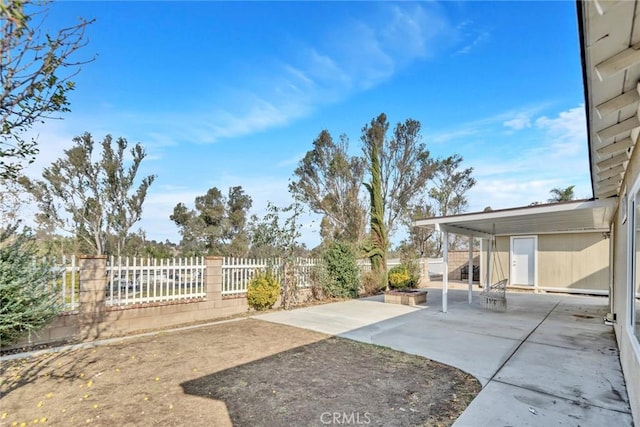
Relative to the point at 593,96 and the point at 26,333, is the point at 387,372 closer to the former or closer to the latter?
the point at 593,96

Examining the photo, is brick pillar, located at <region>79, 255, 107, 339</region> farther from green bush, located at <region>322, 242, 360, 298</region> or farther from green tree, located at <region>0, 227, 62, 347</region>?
green bush, located at <region>322, 242, 360, 298</region>

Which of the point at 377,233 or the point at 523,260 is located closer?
the point at 377,233

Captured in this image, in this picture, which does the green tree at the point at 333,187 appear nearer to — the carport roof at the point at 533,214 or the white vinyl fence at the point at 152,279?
the carport roof at the point at 533,214

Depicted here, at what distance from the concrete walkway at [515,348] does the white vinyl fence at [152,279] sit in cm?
180

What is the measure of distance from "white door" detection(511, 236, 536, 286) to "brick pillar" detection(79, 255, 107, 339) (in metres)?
14.5

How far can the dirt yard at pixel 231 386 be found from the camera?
3000 millimetres

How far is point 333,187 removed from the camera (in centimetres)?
2005

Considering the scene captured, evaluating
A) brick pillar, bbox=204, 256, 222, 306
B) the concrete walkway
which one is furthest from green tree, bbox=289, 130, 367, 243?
brick pillar, bbox=204, 256, 222, 306

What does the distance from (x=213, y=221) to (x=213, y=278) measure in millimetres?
16531

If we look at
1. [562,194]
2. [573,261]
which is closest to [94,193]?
[573,261]

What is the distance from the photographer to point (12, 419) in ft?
9.58

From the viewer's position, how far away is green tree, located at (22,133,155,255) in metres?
16.2

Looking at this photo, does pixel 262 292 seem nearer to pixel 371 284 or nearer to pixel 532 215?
pixel 371 284

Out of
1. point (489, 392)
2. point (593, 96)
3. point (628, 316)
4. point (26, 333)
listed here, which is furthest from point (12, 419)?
point (628, 316)
